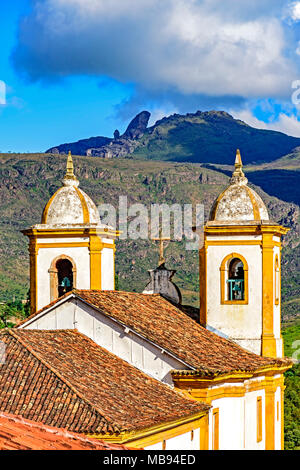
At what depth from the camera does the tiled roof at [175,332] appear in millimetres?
20625

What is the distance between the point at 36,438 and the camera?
13062mm

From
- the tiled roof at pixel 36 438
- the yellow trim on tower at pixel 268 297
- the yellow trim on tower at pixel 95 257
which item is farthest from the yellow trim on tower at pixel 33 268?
the tiled roof at pixel 36 438

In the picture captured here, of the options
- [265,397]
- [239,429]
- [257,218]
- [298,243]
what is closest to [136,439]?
[239,429]

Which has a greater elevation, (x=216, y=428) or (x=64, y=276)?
(x=64, y=276)

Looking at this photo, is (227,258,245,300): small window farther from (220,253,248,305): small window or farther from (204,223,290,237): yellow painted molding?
(204,223,290,237): yellow painted molding

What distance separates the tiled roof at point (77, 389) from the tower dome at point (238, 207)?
6.69 m

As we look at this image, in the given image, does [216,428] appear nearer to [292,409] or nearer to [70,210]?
[70,210]

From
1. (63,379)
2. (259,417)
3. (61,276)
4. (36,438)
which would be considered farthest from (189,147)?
(36,438)

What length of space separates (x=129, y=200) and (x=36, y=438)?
10663cm

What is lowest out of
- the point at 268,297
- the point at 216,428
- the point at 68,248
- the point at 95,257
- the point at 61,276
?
the point at 216,428

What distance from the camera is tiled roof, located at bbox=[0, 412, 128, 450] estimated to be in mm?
12195

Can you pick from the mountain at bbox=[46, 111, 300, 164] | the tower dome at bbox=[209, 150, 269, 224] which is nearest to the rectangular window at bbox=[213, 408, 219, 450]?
the tower dome at bbox=[209, 150, 269, 224]

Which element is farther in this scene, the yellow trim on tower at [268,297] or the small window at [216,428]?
the yellow trim on tower at [268,297]

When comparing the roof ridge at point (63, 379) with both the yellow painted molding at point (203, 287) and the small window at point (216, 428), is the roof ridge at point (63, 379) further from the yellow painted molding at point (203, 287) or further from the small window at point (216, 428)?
the yellow painted molding at point (203, 287)
